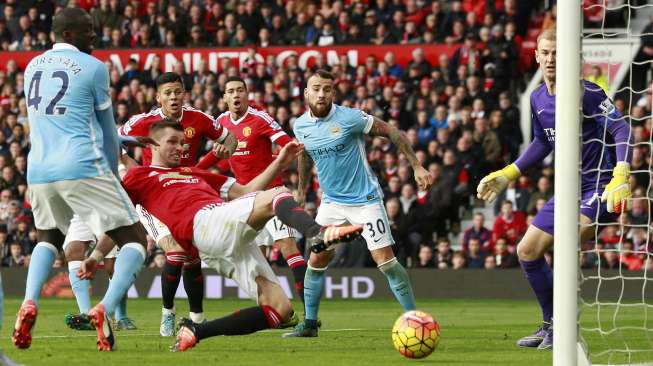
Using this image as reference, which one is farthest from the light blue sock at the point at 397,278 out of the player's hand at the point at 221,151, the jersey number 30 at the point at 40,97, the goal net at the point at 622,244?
the jersey number 30 at the point at 40,97

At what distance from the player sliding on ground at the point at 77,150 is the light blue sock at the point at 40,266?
0.02m

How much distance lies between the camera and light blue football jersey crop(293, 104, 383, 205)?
10.7m

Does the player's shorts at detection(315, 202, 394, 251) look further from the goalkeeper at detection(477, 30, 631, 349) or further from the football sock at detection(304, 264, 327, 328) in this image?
the goalkeeper at detection(477, 30, 631, 349)

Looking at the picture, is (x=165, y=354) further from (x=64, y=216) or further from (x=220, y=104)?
(x=220, y=104)

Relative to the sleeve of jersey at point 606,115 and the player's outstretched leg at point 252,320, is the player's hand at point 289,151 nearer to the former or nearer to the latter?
the player's outstretched leg at point 252,320

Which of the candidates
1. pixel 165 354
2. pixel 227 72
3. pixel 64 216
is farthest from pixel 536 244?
pixel 227 72

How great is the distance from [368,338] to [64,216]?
112 inches

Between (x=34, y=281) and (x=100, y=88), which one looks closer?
(x=100, y=88)

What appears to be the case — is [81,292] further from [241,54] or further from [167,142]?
[241,54]

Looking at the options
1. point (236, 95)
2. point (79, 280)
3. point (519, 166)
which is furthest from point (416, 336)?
point (236, 95)

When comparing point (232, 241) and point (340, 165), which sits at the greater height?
point (340, 165)

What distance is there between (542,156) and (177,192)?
2.84 meters

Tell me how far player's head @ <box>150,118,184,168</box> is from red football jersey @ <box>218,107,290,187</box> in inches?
136

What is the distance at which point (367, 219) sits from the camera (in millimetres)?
10594
